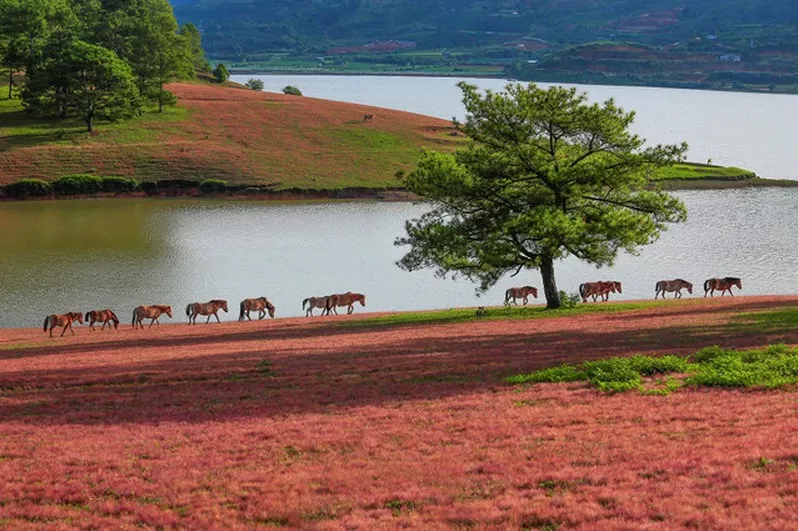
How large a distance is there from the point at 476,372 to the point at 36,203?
246 ft

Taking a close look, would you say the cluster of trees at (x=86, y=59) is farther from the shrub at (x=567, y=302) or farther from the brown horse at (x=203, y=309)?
the shrub at (x=567, y=302)

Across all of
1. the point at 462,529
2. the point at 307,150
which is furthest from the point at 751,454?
the point at 307,150

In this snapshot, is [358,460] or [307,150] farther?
[307,150]

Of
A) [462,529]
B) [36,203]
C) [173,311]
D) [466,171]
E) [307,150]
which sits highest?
[307,150]

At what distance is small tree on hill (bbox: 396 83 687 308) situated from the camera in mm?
37812

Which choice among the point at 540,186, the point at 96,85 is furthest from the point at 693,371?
the point at 96,85

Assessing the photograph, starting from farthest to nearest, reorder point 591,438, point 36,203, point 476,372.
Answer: point 36,203 → point 476,372 → point 591,438

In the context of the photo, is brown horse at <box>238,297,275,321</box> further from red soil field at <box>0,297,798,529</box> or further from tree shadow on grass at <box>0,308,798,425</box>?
red soil field at <box>0,297,798,529</box>

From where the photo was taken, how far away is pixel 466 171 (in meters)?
39.8

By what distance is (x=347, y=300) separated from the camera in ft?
157

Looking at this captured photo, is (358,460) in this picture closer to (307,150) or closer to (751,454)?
(751,454)

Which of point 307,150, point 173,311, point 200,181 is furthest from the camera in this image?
point 307,150

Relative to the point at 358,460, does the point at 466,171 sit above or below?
above

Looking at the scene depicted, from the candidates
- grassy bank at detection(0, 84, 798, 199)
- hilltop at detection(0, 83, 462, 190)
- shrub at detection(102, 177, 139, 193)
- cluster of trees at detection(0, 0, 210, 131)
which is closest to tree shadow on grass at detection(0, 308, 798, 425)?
shrub at detection(102, 177, 139, 193)
